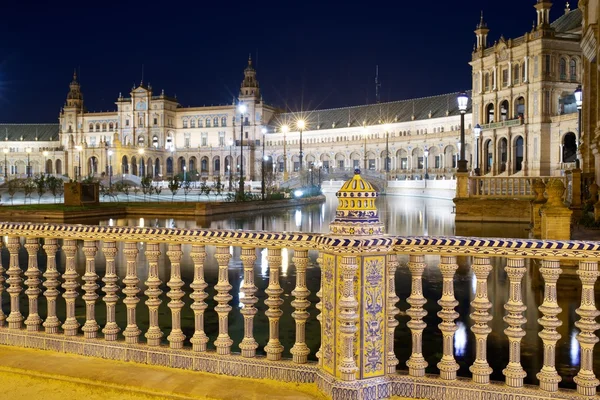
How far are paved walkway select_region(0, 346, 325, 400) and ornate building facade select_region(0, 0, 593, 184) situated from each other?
22.2 metres

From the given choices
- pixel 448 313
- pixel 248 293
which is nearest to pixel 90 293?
pixel 248 293

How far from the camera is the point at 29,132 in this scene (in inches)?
5856

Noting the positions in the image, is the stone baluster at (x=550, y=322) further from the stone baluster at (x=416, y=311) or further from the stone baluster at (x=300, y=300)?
the stone baluster at (x=300, y=300)

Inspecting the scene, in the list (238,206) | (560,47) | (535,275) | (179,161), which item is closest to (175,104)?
(179,161)

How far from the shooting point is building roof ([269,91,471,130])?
352 feet

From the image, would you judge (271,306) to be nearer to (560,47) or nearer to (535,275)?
(535,275)

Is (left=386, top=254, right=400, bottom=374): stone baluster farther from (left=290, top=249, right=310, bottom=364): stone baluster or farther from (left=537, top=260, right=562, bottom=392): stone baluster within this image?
(left=537, top=260, right=562, bottom=392): stone baluster

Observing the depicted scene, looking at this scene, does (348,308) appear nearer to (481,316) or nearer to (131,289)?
(481,316)

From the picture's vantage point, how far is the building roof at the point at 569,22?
6625 centimetres

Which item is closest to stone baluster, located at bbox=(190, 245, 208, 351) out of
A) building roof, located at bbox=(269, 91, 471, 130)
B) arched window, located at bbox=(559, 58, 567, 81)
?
arched window, located at bbox=(559, 58, 567, 81)

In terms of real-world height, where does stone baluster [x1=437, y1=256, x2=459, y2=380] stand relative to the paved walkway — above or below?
above

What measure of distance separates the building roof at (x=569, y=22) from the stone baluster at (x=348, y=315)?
70.7 meters

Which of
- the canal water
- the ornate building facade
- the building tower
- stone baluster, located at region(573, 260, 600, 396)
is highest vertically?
the building tower

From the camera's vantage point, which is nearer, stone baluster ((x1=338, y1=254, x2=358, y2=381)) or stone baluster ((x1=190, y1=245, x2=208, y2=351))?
stone baluster ((x1=338, y1=254, x2=358, y2=381))
